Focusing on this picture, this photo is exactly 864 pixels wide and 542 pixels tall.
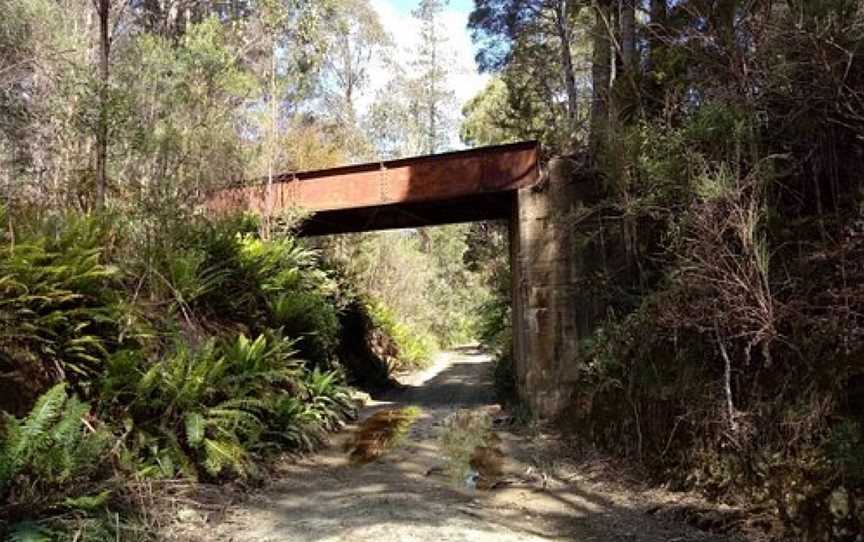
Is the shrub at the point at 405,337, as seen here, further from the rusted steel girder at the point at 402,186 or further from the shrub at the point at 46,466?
the shrub at the point at 46,466

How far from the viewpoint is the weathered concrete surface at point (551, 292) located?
12.6 m

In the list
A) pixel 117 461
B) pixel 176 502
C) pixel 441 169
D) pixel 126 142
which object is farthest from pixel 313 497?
pixel 441 169

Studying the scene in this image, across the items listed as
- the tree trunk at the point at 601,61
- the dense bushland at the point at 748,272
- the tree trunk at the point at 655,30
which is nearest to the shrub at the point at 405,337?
the tree trunk at the point at 601,61

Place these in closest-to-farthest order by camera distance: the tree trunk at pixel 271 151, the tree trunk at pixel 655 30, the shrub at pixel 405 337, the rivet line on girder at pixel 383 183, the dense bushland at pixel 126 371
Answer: the dense bushland at pixel 126 371 < the tree trunk at pixel 655 30 < the tree trunk at pixel 271 151 < the rivet line on girder at pixel 383 183 < the shrub at pixel 405 337

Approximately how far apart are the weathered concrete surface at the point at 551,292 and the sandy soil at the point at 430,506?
1.98 metres

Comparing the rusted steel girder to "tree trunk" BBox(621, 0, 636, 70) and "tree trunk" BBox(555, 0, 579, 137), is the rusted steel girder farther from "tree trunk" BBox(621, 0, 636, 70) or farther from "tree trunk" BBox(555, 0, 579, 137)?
"tree trunk" BBox(555, 0, 579, 137)

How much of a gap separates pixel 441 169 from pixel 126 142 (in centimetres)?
619

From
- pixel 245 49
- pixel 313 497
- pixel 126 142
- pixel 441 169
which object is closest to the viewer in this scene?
pixel 313 497

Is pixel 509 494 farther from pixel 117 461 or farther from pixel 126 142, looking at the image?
pixel 126 142

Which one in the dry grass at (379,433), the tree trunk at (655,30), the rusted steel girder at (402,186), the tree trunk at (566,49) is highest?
the tree trunk at (566,49)

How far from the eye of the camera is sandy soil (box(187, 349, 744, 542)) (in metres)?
6.34

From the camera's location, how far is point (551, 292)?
42.5 ft

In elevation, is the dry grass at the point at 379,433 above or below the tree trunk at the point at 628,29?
below

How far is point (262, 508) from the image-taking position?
7355 millimetres
